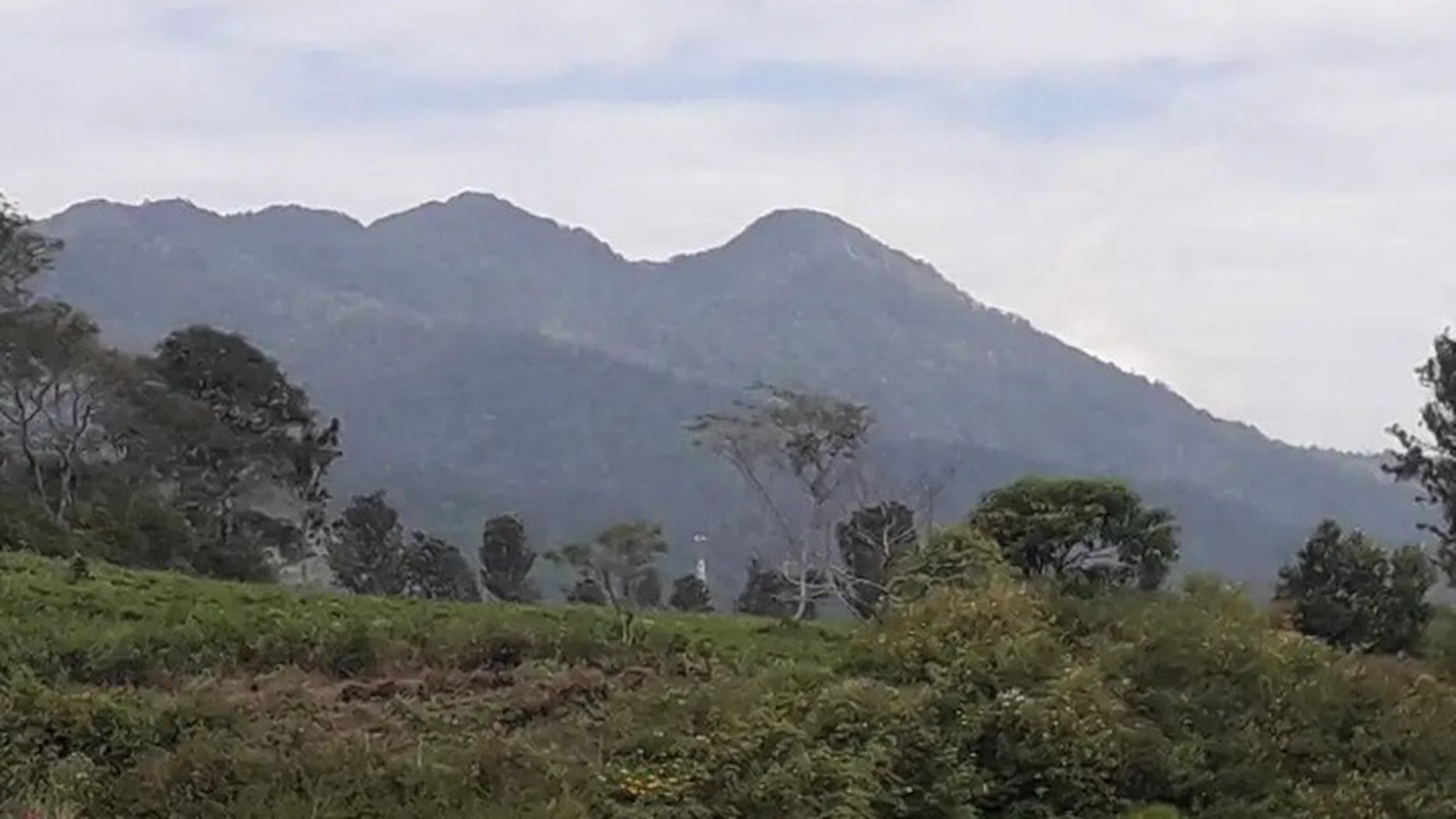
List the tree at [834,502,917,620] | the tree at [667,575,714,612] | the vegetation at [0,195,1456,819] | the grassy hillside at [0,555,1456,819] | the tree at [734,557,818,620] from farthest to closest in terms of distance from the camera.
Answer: the tree at [667,575,714,612]
the tree at [734,557,818,620]
the tree at [834,502,917,620]
the vegetation at [0,195,1456,819]
the grassy hillside at [0,555,1456,819]

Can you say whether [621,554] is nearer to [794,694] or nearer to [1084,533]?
[1084,533]

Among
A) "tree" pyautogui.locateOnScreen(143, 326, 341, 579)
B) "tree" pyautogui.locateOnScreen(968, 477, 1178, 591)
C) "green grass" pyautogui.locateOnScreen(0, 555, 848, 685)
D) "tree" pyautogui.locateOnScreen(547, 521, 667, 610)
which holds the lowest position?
"green grass" pyautogui.locateOnScreen(0, 555, 848, 685)

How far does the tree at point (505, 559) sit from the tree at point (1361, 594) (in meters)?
27.2

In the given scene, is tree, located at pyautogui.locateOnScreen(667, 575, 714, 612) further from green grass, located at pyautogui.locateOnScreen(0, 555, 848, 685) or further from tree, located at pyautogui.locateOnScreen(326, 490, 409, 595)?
green grass, located at pyautogui.locateOnScreen(0, 555, 848, 685)

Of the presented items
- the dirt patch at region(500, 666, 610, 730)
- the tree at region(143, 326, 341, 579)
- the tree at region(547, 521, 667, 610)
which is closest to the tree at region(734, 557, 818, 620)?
the tree at region(547, 521, 667, 610)

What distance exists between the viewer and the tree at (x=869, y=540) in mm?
36500

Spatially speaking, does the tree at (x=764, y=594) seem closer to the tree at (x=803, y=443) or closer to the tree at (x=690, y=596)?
the tree at (x=690, y=596)

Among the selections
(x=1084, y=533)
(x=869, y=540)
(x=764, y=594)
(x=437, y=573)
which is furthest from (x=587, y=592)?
(x=1084, y=533)

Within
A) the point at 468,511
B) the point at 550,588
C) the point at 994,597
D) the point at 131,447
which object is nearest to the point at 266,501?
the point at 131,447

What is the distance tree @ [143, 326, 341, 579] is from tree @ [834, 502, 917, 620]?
41.7 ft

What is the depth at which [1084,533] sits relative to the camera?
75.4 ft

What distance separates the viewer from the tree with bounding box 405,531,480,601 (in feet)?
161

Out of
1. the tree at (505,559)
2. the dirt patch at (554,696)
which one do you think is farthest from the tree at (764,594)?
the dirt patch at (554,696)

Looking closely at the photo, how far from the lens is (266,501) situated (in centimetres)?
4572
